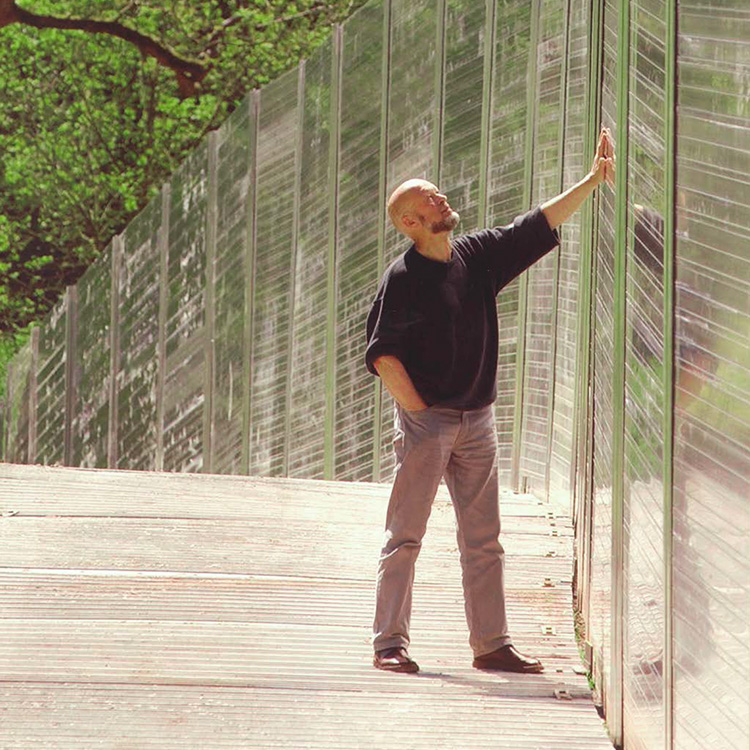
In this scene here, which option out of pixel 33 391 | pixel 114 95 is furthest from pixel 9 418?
pixel 114 95

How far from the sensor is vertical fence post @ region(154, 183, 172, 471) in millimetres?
17109

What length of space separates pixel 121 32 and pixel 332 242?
43.0 ft

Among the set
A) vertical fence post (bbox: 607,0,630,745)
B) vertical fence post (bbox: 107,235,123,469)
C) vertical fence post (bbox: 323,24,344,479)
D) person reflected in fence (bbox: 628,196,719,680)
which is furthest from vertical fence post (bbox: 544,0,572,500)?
vertical fence post (bbox: 107,235,123,469)

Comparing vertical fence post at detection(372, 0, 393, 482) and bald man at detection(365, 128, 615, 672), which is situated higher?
vertical fence post at detection(372, 0, 393, 482)

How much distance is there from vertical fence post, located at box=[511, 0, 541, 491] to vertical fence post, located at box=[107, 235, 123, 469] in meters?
9.31

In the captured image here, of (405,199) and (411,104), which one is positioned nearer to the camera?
(405,199)

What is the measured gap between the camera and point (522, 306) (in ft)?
31.8

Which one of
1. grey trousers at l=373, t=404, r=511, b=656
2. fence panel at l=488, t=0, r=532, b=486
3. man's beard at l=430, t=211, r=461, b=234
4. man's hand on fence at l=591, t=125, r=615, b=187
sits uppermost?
fence panel at l=488, t=0, r=532, b=486

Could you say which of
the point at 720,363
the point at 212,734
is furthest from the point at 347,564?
the point at 720,363

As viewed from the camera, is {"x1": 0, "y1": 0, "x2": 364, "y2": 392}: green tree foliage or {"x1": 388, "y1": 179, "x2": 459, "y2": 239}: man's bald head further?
{"x1": 0, "y1": 0, "x2": 364, "y2": 392}: green tree foliage

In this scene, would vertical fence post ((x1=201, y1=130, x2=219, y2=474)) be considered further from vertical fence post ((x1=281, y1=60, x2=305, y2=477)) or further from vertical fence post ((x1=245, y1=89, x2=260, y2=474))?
vertical fence post ((x1=281, y1=60, x2=305, y2=477))

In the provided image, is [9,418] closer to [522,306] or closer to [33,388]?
[33,388]

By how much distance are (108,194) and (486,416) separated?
22.9 metres

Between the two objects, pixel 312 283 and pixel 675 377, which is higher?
pixel 312 283
